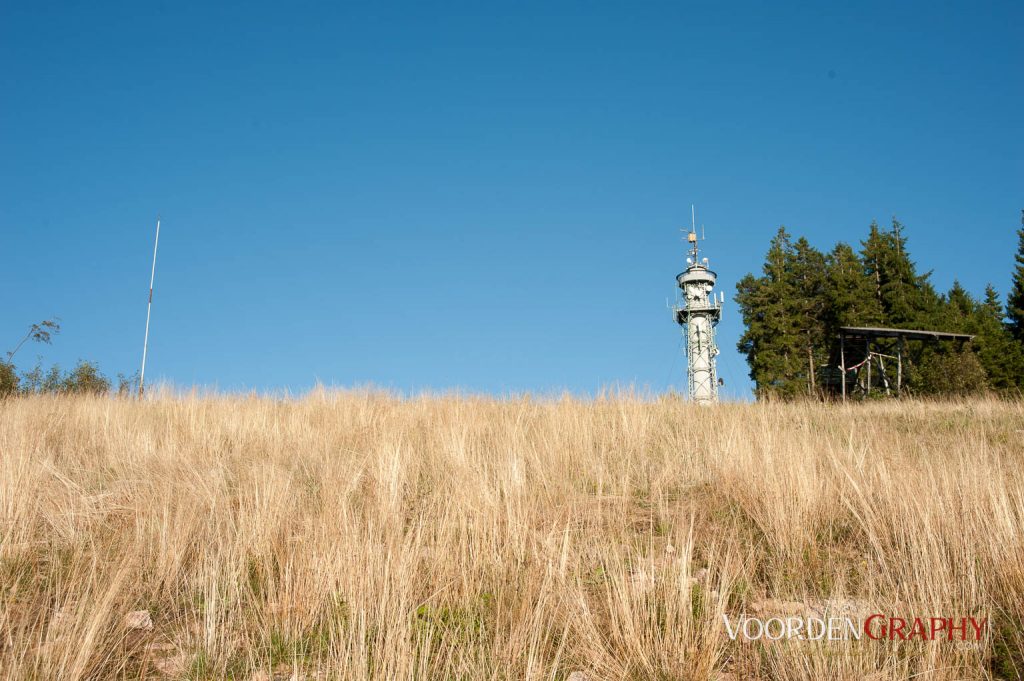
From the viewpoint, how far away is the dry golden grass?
8.29 ft

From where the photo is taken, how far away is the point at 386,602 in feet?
8.88

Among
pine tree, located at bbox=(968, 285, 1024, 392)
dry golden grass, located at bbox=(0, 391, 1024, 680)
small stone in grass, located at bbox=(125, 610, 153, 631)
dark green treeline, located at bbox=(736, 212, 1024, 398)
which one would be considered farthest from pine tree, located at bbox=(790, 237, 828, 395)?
small stone in grass, located at bbox=(125, 610, 153, 631)

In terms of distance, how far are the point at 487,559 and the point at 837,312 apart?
38307 mm

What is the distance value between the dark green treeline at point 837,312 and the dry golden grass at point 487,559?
1173 inches

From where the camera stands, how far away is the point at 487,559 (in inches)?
130

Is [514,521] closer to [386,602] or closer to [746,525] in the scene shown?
[386,602]

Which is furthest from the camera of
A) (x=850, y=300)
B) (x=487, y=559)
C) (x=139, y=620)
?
(x=850, y=300)

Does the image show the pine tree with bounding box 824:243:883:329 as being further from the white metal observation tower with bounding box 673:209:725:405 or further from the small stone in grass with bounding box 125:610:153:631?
the small stone in grass with bounding box 125:610:153:631

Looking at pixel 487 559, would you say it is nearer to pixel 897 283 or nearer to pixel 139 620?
pixel 139 620

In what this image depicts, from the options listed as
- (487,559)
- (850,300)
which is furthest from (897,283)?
Answer: (487,559)

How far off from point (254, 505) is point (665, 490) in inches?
129

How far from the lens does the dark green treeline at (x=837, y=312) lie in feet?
114

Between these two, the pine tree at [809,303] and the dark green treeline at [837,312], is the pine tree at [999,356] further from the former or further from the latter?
the pine tree at [809,303]

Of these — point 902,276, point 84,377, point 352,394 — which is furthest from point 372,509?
point 902,276
